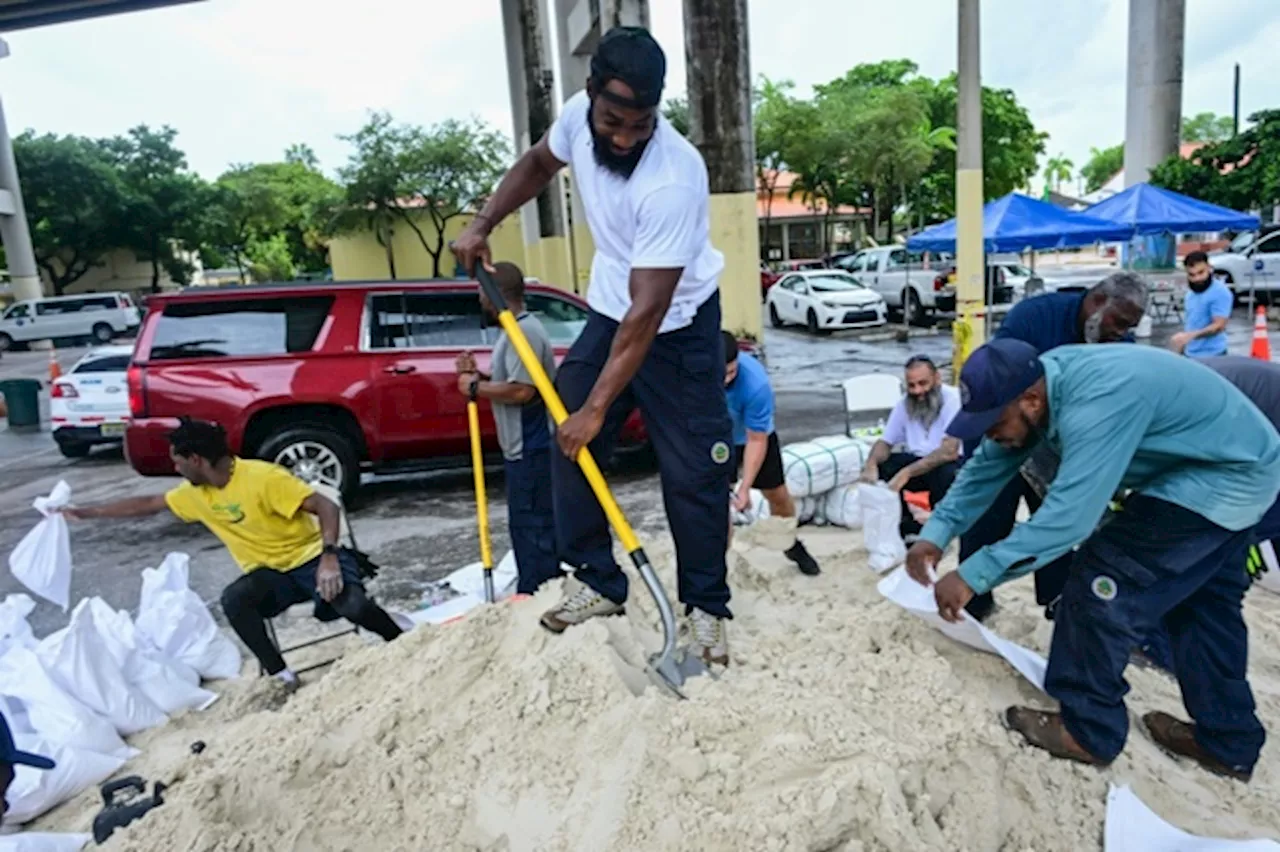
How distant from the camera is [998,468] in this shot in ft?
8.91

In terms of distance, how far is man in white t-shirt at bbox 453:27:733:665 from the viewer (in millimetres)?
2291

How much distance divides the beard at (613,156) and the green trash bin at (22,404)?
505 inches

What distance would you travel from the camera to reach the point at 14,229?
1135 inches

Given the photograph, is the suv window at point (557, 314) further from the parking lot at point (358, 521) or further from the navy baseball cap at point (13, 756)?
the navy baseball cap at point (13, 756)

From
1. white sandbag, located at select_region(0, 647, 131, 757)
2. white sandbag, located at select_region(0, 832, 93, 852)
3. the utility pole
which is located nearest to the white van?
the utility pole

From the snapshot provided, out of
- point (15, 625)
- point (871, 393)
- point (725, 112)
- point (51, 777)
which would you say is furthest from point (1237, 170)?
point (51, 777)

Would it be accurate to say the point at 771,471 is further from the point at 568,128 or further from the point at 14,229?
the point at 14,229

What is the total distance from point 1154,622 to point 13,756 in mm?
3410

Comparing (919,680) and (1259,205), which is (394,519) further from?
(1259,205)

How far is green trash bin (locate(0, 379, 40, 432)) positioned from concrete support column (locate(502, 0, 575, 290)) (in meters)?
8.15

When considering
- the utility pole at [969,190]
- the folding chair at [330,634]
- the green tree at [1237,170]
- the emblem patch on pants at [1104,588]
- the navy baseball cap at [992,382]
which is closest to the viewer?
the navy baseball cap at [992,382]

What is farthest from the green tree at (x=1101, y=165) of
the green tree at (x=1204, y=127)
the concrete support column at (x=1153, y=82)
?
the concrete support column at (x=1153, y=82)

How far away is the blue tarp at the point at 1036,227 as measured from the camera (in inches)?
457

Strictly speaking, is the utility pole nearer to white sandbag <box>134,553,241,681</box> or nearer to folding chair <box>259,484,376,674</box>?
folding chair <box>259,484,376,674</box>
